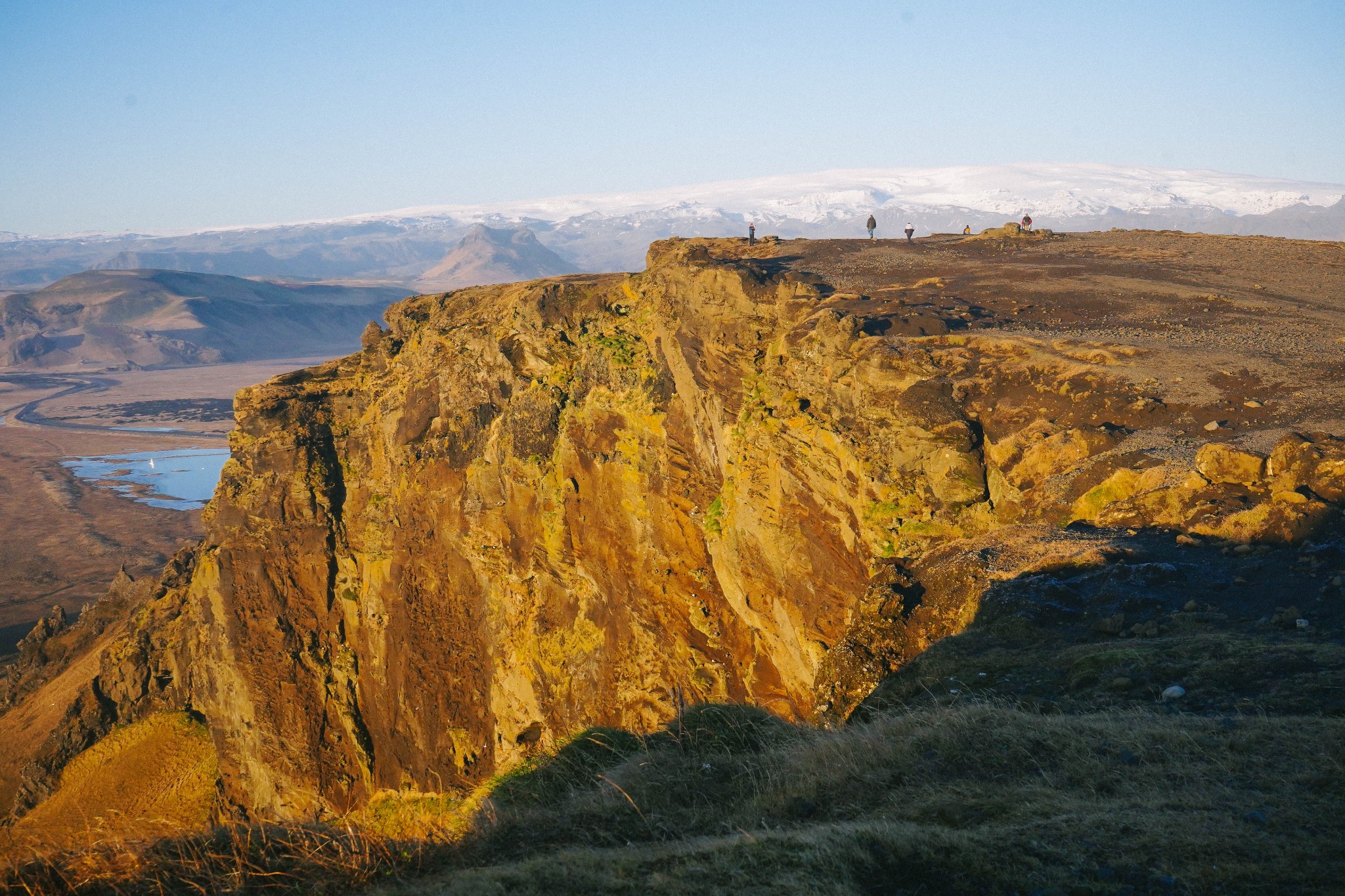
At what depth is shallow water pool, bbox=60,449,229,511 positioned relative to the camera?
3332 inches

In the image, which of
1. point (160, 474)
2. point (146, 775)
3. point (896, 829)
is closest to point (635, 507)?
point (896, 829)

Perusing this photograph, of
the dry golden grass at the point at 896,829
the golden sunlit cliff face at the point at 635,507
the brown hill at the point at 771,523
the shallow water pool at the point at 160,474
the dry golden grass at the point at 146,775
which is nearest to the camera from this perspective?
the dry golden grass at the point at 896,829

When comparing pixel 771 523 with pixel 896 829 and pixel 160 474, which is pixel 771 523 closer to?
pixel 896 829

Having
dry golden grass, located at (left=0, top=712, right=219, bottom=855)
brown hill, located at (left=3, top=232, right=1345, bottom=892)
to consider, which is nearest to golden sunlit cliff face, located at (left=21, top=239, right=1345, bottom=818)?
brown hill, located at (left=3, top=232, right=1345, bottom=892)

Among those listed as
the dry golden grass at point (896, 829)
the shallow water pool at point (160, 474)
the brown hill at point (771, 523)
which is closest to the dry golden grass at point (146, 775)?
the brown hill at point (771, 523)

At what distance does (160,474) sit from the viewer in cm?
9619

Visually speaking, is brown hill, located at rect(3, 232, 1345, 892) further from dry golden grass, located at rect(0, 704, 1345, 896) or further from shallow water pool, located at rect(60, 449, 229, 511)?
shallow water pool, located at rect(60, 449, 229, 511)

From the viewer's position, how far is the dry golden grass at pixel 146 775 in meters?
25.6

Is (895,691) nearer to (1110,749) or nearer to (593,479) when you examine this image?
(1110,749)

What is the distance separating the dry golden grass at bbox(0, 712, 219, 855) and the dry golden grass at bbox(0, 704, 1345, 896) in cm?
2203

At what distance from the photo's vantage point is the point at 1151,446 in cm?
1288

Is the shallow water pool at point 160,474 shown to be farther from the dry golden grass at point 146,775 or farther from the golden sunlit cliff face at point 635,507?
the golden sunlit cliff face at point 635,507

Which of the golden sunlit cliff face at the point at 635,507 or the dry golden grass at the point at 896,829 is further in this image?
the golden sunlit cliff face at the point at 635,507

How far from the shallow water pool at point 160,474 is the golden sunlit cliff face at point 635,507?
57384 millimetres
